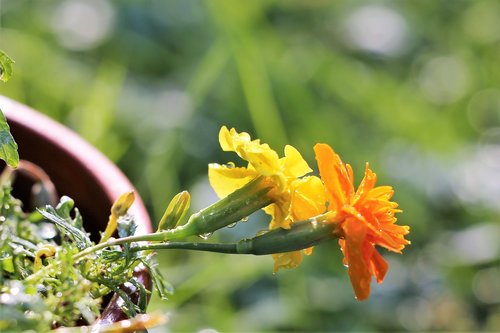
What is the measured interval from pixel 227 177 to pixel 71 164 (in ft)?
0.74

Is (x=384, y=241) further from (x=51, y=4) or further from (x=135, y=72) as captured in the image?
(x=51, y=4)

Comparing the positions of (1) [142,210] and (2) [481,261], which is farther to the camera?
(2) [481,261]

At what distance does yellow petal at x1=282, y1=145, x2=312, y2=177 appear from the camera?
534mm

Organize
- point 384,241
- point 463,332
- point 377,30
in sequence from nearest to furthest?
point 384,241 → point 463,332 → point 377,30

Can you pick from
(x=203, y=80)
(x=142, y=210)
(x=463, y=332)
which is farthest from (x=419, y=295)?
(x=142, y=210)

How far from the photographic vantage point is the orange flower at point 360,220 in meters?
0.51

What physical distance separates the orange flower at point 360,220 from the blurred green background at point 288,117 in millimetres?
631

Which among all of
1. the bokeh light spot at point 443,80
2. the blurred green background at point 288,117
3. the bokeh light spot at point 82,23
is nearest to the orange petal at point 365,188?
the blurred green background at point 288,117

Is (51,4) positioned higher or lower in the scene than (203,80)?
higher

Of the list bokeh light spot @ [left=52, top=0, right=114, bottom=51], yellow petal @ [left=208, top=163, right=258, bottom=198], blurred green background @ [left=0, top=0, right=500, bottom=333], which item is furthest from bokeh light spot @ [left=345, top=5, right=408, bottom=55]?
yellow petal @ [left=208, top=163, right=258, bottom=198]

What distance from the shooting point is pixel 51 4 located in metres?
1.74

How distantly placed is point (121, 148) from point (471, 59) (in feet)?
3.00

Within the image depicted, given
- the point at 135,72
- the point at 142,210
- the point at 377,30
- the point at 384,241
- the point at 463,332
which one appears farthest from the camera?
the point at 377,30

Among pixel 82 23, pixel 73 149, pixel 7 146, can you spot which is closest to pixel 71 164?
pixel 73 149
